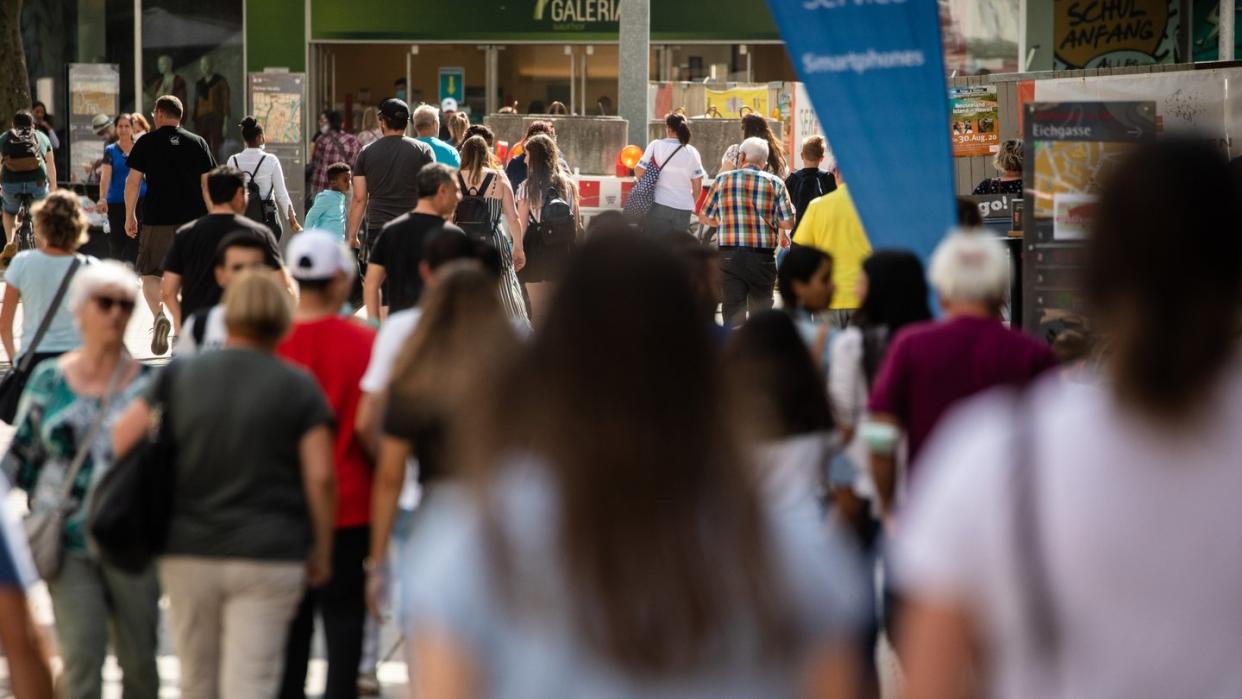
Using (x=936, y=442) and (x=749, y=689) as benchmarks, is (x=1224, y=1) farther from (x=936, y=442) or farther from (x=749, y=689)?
(x=749, y=689)

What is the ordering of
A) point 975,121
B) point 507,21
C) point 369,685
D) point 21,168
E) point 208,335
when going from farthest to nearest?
point 507,21
point 21,168
point 975,121
point 369,685
point 208,335

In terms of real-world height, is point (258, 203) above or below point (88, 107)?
below

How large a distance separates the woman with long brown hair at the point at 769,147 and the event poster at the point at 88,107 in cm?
1264

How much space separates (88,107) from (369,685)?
20.1 meters

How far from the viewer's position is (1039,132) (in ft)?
28.1

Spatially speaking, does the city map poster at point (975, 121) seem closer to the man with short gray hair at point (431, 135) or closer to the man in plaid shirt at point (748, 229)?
the man in plaid shirt at point (748, 229)

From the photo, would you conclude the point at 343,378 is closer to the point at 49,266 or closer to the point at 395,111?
the point at 49,266

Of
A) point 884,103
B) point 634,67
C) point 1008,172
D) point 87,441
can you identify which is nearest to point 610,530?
point 87,441

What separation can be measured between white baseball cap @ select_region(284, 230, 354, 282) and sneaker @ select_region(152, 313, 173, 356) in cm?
790

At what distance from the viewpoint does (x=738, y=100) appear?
21297mm

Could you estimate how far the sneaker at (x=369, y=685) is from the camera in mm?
6051

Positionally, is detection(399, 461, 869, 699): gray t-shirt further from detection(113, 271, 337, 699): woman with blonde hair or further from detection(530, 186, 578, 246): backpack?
detection(530, 186, 578, 246): backpack

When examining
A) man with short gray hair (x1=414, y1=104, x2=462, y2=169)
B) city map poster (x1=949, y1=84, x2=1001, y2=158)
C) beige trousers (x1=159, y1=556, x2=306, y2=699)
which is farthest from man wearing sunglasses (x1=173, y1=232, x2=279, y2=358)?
city map poster (x1=949, y1=84, x2=1001, y2=158)

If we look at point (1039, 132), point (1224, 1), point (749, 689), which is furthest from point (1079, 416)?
point (1224, 1)
